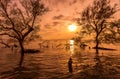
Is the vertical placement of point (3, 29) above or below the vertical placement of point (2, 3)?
below

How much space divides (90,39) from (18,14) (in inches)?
1018

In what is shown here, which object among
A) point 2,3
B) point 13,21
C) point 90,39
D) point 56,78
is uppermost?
point 2,3

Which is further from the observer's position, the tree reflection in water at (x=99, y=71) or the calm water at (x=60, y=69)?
the calm water at (x=60, y=69)

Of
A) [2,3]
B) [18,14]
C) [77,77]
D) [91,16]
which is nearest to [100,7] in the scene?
[91,16]

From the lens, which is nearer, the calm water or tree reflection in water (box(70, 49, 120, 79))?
tree reflection in water (box(70, 49, 120, 79))

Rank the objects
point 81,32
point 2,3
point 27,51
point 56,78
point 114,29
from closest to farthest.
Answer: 1. point 56,78
2. point 2,3
3. point 27,51
4. point 114,29
5. point 81,32

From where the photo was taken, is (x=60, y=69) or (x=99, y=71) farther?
(x=60, y=69)

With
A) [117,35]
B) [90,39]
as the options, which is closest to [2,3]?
[90,39]

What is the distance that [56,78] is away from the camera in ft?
59.2

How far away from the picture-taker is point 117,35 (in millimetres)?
55688

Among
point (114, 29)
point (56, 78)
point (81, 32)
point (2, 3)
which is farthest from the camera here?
point (81, 32)

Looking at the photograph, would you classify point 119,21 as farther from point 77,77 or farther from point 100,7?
point 77,77

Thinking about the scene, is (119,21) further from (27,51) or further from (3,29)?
(3,29)

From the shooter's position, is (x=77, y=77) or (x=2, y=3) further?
(x=2, y=3)
